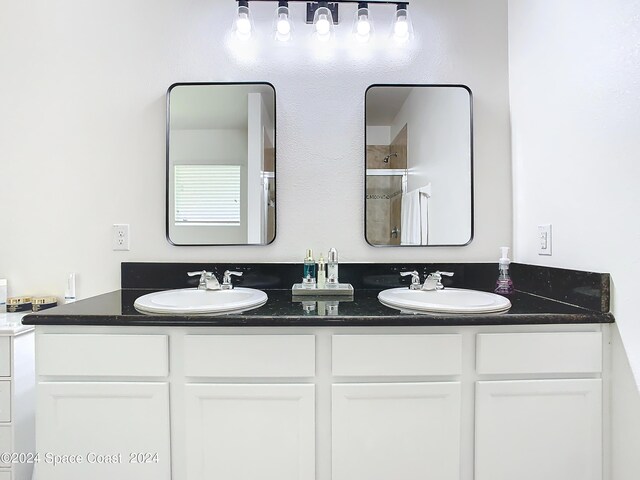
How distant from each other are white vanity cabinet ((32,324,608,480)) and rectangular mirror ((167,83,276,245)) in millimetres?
605

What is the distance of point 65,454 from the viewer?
1042 millimetres

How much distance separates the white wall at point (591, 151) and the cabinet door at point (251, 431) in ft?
3.08

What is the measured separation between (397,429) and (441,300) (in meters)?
0.56

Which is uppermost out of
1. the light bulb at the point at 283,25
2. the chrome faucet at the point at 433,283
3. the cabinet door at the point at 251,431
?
the light bulb at the point at 283,25

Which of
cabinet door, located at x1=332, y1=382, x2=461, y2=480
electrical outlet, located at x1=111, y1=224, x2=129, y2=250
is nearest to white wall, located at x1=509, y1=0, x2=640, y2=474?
cabinet door, located at x1=332, y1=382, x2=461, y2=480

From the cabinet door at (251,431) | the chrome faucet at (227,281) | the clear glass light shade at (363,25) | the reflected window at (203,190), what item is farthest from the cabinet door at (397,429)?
the clear glass light shade at (363,25)

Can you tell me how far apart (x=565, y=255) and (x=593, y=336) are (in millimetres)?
307

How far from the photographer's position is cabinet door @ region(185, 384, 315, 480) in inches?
40.7

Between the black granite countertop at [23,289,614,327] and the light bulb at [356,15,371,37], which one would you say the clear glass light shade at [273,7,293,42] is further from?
the black granite countertop at [23,289,614,327]

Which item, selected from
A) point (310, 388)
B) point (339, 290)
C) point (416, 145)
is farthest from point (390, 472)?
point (416, 145)

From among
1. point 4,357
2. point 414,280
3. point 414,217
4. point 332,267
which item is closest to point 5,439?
point 4,357

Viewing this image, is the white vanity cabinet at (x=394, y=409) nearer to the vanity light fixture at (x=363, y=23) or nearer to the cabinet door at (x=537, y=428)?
the cabinet door at (x=537, y=428)

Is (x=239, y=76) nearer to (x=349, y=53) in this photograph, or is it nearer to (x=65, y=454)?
(x=349, y=53)

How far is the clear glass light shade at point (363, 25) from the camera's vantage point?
1.52 meters
